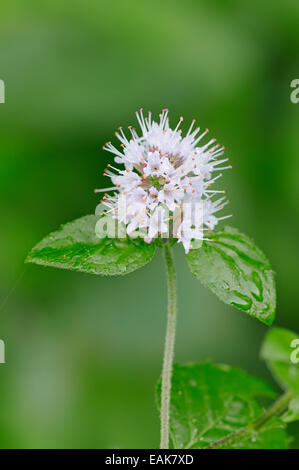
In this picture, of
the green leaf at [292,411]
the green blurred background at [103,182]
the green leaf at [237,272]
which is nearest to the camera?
the green leaf at [237,272]

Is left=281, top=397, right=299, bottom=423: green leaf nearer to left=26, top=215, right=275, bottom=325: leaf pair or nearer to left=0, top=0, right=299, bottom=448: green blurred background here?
left=26, top=215, right=275, bottom=325: leaf pair

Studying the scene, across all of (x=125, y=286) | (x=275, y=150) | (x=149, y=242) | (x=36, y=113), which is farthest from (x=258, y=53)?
(x=149, y=242)

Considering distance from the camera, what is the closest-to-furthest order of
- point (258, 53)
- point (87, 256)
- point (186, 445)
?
point (87, 256)
point (186, 445)
point (258, 53)

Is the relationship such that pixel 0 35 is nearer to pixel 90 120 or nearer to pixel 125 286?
pixel 90 120

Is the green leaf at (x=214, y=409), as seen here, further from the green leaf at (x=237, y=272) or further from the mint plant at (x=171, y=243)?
the green leaf at (x=237, y=272)

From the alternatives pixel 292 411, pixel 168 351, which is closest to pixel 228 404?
pixel 292 411

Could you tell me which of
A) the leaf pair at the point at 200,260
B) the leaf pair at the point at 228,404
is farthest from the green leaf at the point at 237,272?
the leaf pair at the point at 228,404

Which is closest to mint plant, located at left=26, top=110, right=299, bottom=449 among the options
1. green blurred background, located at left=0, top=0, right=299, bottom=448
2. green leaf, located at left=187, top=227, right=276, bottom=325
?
green leaf, located at left=187, top=227, right=276, bottom=325
